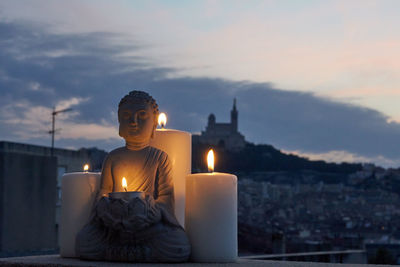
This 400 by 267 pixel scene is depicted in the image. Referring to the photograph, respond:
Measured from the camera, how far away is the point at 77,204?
342 centimetres

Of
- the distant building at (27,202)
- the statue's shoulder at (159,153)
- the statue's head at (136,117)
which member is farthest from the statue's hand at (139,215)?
the distant building at (27,202)

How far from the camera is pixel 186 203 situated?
10.3 ft

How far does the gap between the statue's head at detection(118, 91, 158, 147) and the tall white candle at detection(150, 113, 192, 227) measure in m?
0.11

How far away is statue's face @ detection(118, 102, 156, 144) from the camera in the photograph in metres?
3.24

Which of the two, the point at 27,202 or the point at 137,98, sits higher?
the point at 137,98

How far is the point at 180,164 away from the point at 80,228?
1.97 ft

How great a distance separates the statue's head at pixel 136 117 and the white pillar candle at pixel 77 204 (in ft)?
1.06

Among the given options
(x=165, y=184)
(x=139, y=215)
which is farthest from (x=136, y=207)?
(x=165, y=184)

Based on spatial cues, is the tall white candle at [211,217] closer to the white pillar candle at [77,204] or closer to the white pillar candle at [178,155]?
the white pillar candle at [178,155]

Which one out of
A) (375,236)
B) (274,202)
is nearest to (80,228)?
(375,236)

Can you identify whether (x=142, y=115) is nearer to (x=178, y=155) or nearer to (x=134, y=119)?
(x=134, y=119)

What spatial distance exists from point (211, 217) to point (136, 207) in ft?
1.26

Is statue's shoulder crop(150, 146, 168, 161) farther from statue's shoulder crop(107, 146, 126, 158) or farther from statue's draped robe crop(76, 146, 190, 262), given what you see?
statue's shoulder crop(107, 146, 126, 158)

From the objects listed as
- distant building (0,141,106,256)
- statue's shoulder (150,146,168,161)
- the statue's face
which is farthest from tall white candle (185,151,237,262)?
distant building (0,141,106,256)
